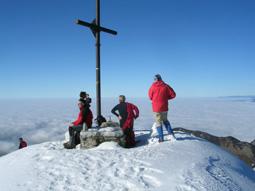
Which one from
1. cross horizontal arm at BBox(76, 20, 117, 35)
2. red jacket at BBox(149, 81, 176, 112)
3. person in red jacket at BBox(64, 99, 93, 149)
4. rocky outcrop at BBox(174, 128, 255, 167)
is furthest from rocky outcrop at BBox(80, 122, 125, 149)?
rocky outcrop at BBox(174, 128, 255, 167)

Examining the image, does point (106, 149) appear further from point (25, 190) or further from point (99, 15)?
point (99, 15)

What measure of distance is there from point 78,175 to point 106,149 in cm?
235

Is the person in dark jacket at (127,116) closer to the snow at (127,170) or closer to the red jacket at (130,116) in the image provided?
the red jacket at (130,116)

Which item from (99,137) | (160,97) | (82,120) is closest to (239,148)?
(160,97)

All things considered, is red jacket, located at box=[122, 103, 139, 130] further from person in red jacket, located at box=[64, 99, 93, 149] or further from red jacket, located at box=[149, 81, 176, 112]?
person in red jacket, located at box=[64, 99, 93, 149]

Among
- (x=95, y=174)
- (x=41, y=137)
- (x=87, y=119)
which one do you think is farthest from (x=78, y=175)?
(x=41, y=137)

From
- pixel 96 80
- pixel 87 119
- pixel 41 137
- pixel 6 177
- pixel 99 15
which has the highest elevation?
pixel 99 15

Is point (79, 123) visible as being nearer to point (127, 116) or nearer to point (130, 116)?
point (127, 116)

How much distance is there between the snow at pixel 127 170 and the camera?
6.28 meters

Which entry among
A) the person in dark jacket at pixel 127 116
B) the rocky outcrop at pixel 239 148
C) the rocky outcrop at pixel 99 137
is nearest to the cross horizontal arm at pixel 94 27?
the person in dark jacket at pixel 127 116

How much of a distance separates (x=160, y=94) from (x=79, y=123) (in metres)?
3.39

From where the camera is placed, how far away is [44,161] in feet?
26.8

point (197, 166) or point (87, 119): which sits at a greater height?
point (87, 119)

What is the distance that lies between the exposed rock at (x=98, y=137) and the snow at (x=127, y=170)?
1.13ft
